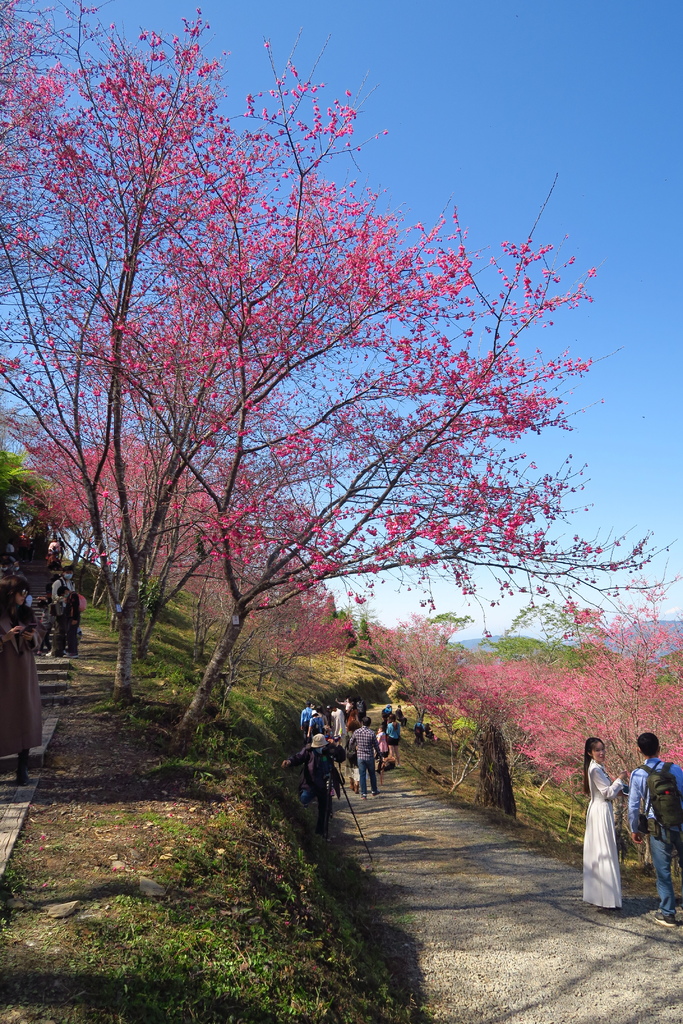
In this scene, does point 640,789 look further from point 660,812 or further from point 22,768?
point 22,768

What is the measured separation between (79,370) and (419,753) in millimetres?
18599

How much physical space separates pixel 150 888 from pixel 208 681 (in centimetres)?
364

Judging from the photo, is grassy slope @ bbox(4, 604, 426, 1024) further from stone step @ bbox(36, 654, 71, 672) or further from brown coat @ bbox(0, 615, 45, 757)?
stone step @ bbox(36, 654, 71, 672)

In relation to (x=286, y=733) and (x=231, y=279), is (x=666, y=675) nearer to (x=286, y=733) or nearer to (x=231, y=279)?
(x=286, y=733)

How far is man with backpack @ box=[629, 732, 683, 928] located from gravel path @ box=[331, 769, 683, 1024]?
0.47 meters

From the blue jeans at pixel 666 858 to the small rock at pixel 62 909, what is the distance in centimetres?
567

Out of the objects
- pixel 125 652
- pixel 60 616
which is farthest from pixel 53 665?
pixel 125 652

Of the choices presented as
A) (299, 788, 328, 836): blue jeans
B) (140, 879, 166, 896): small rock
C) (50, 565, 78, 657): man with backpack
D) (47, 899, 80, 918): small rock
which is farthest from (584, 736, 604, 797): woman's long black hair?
(50, 565, 78, 657): man with backpack

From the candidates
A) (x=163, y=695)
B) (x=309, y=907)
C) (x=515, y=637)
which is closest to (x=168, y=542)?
(x=163, y=695)

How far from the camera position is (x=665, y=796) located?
6586 millimetres

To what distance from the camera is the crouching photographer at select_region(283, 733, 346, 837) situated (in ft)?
31.0

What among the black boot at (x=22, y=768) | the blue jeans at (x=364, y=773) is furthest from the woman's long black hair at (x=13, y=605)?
the blue jeans at (x=364, y=773)

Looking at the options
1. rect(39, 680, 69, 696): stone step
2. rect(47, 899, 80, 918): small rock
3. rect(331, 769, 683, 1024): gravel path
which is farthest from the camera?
rect(39, 680, 69, 696): stone step

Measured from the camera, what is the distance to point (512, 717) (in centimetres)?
1986
